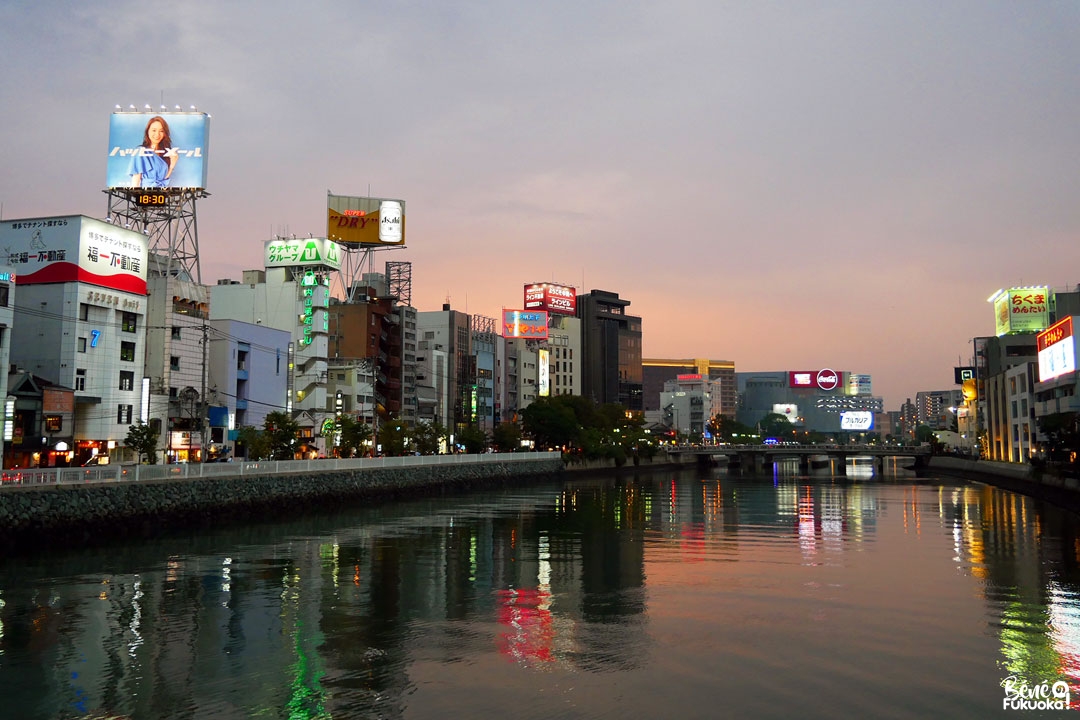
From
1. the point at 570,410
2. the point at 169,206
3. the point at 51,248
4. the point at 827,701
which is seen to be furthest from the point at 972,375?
the point at 827,701

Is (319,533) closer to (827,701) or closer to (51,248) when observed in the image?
(51,248)

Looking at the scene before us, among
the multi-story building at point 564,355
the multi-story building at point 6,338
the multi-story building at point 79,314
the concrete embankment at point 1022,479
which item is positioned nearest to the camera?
the multi-story building at point 6,338

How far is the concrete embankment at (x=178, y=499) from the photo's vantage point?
37875mm

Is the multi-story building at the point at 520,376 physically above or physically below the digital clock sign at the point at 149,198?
below

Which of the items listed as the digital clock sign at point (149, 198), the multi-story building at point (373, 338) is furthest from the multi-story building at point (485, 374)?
the digital clock sign at point (149, 198)

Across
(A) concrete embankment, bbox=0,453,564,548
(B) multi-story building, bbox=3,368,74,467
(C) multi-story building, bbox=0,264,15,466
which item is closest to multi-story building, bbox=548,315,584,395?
(A) concrete embankment, bbox=0,453,564,548

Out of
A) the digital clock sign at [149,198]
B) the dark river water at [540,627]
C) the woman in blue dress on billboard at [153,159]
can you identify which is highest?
the woman in blue dress on billboard at [153,159]

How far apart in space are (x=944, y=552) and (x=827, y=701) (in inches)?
1026

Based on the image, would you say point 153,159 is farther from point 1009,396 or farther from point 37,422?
point 1009,396

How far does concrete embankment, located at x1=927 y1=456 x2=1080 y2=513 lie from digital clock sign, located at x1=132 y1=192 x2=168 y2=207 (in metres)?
76.8

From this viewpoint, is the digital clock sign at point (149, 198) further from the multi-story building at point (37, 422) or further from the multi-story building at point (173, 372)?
the multi-story building at point (37, 422)

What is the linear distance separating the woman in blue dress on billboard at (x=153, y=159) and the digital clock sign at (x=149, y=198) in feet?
3.69

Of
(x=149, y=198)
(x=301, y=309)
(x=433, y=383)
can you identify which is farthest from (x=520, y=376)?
(x=149, y=198)

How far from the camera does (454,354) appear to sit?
135 metres
